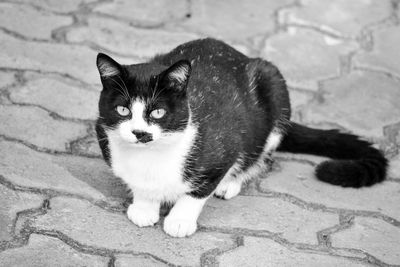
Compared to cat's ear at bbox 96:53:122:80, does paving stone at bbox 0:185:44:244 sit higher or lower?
lower

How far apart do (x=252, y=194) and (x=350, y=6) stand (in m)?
2.46

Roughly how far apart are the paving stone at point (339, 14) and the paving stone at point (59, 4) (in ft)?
4.92

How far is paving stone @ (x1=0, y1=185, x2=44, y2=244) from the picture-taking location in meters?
3.03

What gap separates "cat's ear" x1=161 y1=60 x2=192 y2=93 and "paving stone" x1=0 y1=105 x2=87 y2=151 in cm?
104

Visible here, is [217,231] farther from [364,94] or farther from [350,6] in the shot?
[350,6]

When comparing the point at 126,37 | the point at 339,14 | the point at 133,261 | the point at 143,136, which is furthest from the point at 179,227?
the point at 339,14

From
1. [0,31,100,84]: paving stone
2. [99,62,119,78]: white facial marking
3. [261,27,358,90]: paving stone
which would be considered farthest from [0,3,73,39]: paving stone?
[99,62,119,78]: white facial marking

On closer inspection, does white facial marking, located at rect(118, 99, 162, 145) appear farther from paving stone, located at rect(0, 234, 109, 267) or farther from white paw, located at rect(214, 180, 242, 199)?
white paw, located at rect(214, 180, 242, 199)

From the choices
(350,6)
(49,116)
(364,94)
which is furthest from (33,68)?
(350,6)

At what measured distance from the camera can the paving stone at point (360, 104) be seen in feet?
14.0

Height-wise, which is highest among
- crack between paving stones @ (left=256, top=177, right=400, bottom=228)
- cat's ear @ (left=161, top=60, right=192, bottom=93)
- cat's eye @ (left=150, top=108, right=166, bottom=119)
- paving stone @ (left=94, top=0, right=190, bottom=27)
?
cat's ear @ (left=161, top=60, right=192, bottom=93)

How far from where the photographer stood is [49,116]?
3930 mm

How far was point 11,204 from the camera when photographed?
3184 mm

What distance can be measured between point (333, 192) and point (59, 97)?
1661 mm
